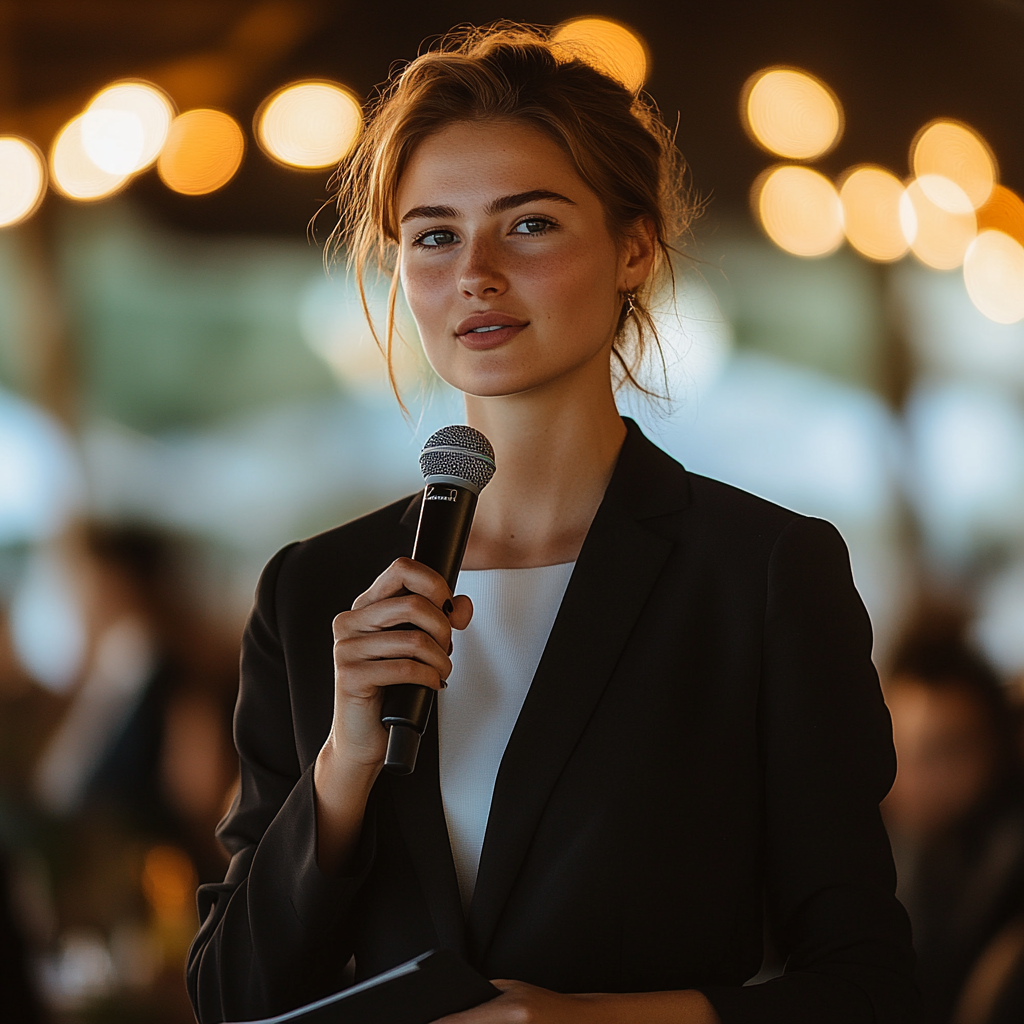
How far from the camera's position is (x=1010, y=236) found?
17.6 feet

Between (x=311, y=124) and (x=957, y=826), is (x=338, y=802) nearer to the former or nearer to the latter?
(x=957, y=826)

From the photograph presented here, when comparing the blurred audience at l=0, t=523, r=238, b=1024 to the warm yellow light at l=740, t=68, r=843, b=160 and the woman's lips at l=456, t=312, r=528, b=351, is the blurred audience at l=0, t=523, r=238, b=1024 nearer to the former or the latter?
the woman's lips at l=456, t=312, r=528, b=351

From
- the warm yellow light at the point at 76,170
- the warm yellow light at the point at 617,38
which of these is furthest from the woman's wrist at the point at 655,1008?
the warm yellow light at the point at 76,170

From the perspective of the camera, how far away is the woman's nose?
1236mm

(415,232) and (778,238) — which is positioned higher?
(778,238)

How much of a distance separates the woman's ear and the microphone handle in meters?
0.38

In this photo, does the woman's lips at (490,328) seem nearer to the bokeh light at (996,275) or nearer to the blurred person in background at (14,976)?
the blurred person in background at (14,976)

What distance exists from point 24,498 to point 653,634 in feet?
17.4

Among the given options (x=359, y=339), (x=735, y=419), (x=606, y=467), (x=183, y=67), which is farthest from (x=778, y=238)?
(x=606, y=467)

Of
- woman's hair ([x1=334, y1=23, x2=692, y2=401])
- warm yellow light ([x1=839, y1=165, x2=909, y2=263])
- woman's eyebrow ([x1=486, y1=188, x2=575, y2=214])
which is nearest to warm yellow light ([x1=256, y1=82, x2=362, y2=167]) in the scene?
warm yellow light ([x1=839, y1=165, x2=909, y2=263])

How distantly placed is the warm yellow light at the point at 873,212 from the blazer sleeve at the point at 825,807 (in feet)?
15.5

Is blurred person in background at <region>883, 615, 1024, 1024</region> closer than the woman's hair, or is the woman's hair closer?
the woman's hair

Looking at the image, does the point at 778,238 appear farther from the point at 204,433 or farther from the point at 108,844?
the point at 108,844

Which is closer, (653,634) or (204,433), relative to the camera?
(653,634)
